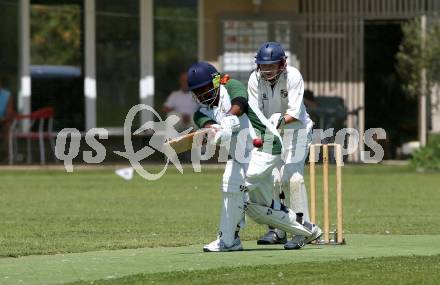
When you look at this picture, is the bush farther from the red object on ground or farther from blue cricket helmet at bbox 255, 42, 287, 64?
the red object on ground

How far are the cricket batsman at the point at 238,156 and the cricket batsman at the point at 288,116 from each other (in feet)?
1.46

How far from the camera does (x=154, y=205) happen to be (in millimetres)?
19719

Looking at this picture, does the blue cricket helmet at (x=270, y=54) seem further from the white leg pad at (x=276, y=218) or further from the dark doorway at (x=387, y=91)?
the dark doorway at (x=387, y=91)

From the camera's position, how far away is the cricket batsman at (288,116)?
13227 mm

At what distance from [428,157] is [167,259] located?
16.5 metres

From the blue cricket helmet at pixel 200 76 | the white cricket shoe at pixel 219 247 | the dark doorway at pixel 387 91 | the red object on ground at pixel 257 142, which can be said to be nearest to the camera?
the red object on ground at pixel 257 142

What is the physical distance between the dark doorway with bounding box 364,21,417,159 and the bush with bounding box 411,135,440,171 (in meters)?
2.23

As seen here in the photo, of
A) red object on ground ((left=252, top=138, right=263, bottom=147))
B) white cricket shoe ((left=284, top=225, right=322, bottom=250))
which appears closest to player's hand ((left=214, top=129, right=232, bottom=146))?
red object on ground ((left=252, top=138, right=263, bottom=147))

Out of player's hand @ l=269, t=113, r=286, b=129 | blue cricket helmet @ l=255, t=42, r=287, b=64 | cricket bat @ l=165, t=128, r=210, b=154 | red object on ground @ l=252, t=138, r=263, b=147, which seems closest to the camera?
red object on ground @ l=252, t=138, r=263, b=147

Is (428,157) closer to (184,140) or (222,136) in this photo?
(222,136)

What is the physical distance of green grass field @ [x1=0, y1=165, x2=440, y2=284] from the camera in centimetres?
1082

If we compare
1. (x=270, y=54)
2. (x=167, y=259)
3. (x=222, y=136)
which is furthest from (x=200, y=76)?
(x=167, y=259)

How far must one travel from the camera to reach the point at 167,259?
471 inches

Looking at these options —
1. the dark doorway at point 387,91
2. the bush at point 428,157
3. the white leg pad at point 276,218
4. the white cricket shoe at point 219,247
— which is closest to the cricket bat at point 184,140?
the white leg pad at point 276,218
